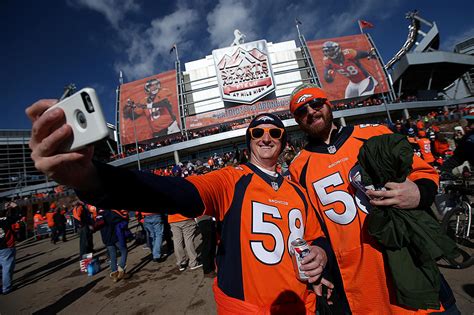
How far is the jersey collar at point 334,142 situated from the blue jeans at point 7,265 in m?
8.43

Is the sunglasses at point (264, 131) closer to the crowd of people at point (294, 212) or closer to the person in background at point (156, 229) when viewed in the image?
the crowd of people at point (294, 212)

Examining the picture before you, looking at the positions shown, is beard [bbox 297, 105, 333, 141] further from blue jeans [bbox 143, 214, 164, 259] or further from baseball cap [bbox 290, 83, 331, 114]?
blue jeans [bbox 143, 214, 164, 259]

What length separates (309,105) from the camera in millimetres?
2145

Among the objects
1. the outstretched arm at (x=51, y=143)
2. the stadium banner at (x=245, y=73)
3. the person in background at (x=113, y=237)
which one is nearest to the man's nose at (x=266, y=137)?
the outstretched arm at (x=51, y=143)

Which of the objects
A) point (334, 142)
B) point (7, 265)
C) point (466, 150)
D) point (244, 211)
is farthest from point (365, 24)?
point (7, 265)

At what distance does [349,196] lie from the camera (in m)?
1.80

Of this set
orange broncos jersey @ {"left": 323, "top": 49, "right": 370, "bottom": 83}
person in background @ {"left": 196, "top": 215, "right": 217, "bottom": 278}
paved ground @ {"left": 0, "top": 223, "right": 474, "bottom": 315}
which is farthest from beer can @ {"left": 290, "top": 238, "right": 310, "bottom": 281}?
orange broncos jersey @ {"left": 323, "top": 49, "right": 370, "bottom": 83}

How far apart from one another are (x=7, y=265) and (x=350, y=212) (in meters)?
8.82

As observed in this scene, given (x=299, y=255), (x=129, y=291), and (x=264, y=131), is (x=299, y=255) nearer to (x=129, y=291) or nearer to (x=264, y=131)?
(x=264, y=131)

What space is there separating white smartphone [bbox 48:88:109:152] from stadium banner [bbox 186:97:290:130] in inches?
1257

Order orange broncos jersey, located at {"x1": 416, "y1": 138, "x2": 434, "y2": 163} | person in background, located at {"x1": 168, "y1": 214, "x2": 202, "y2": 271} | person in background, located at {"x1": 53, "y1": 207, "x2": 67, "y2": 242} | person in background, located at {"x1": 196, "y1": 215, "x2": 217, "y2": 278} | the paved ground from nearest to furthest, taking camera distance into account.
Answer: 1. the paved ground
2. person in background, located at {"x1": 196, "y1": 215, "x2": 217, "y2": 278}
3. person in background, located at {"x1": 168, "y1": 214, "x2": 202, "y2": 271}
4. orange broncos jersey, located at {"x1": 416, "y1": 138, "x2": 434, "y2": 163}
5. person in background, located at {"x1": 53, "y1": 207, "x2": 67, "y2": 242}

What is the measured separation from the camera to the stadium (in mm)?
31938

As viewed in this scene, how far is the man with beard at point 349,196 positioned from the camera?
151 cm

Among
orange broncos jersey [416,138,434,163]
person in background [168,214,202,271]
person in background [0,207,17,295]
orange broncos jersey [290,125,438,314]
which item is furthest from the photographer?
orange broncos jersey [416,138,434,163]
